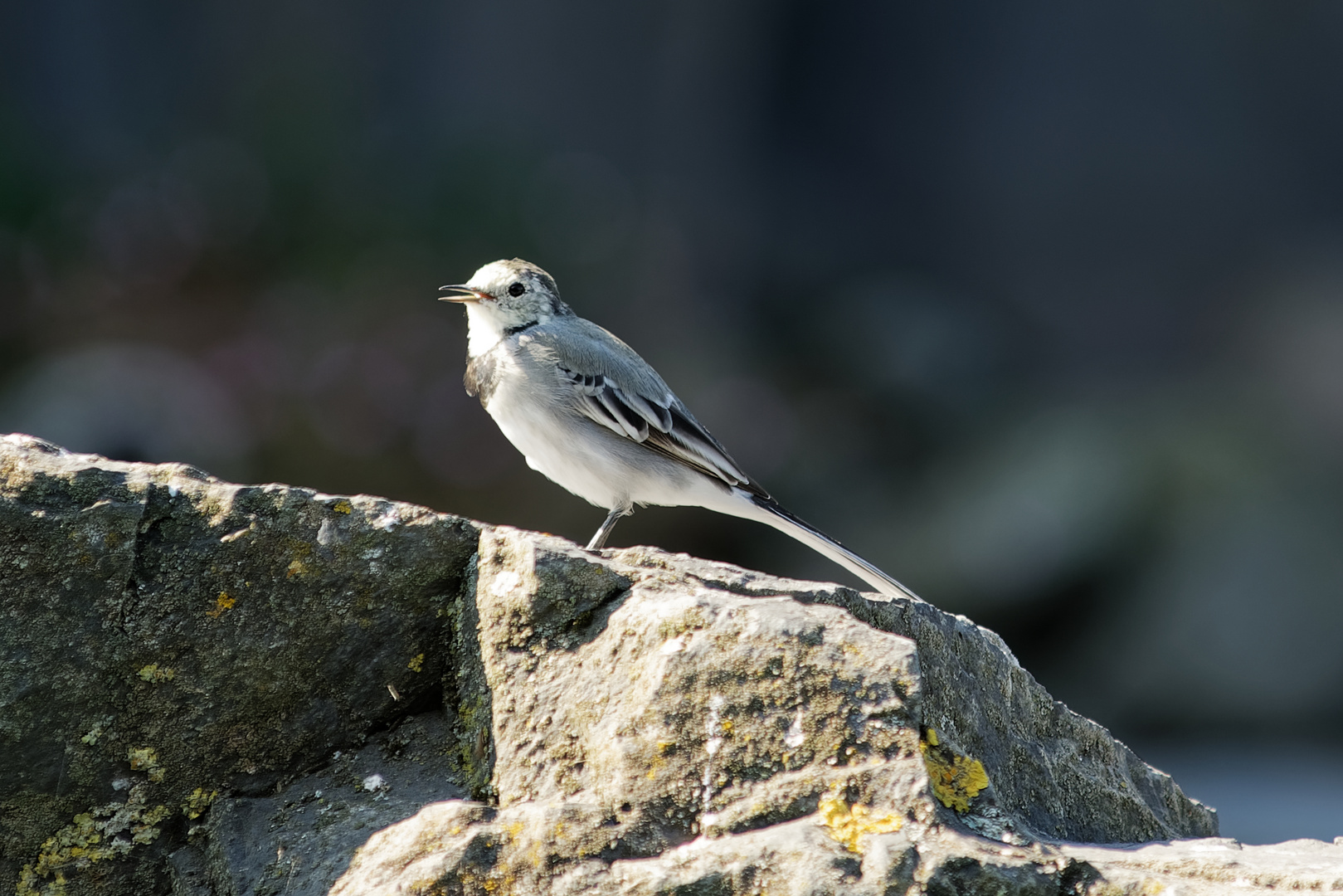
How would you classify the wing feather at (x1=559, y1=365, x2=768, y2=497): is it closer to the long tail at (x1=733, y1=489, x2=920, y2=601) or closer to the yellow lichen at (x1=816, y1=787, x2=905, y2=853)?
the long tail at (x1=733, y1=489, x2=920, y2=601)

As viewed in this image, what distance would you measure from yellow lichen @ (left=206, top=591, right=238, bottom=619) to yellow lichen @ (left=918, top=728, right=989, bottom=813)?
176 centimetres

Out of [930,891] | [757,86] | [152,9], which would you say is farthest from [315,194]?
[930,891]

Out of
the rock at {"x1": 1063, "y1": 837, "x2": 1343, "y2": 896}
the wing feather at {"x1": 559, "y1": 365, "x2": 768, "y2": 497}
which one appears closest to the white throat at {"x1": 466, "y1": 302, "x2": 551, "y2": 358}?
the wing feather at {"x1": 559, "y1": 365, "x2": 768, "y2": 497}

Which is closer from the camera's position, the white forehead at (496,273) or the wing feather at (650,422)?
the wing feather at (650,422)

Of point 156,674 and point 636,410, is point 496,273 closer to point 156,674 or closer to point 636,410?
point 636,410

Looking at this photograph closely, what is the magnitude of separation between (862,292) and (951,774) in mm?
13628

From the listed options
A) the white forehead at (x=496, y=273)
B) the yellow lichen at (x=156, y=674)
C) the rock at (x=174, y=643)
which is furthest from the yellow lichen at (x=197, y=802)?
the white forehead at (x=496, y=273)

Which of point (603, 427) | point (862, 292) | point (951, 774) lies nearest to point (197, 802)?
point (951, 774)

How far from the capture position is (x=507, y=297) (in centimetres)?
586

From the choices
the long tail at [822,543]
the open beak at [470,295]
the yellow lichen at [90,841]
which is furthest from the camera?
the open beak at [470,295]

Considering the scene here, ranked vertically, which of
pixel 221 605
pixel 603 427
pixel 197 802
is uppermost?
pixel 603 427

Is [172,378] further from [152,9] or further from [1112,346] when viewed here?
[1112,346]

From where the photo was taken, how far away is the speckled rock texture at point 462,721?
2.56 metres

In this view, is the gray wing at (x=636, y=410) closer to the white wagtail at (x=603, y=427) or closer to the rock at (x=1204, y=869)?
the white wagtail at (x=603, y=427)
